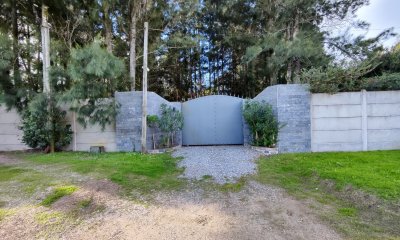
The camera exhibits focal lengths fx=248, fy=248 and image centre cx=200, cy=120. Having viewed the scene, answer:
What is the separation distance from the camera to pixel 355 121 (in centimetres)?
619

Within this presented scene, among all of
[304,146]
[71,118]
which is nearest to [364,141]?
[304,146]

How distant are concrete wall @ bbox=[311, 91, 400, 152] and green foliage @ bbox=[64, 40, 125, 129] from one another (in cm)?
531

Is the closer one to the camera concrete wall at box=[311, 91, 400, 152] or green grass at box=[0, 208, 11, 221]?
green grass at box=[0, 208, 11, 221]

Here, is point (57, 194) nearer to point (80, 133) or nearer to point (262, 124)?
point (80, 133)

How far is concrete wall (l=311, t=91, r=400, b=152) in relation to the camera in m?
6.13

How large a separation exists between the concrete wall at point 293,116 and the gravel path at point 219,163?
0.87m

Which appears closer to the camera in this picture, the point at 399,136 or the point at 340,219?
the point at 340,219

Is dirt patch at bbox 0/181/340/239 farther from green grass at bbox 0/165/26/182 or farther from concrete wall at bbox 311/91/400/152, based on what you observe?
concrete wall at bbox 311/91/400/152

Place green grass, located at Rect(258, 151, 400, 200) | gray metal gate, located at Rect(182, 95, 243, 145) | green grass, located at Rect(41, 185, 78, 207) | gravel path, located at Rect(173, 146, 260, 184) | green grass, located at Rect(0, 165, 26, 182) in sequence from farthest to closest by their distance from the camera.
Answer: gray metal gate, located at Rect(182, 95, 243, 145) < gravel path, located at Rect(173, 146, 260, 184) < green grass, located at Rect(0, 165, 26, 182) < green grass, located at Rect(258, 151, 400, 200) < green grass, located at Rect(41, 185, 78, 207)

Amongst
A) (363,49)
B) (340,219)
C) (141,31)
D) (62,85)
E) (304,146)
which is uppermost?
(141,31)

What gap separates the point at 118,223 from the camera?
2740mm

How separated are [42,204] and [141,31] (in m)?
7.47

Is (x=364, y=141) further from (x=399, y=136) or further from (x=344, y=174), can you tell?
(x=344, y=174)

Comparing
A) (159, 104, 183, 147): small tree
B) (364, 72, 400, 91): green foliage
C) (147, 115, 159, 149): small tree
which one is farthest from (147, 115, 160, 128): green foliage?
(364, 72, 400, 91): green foliage
